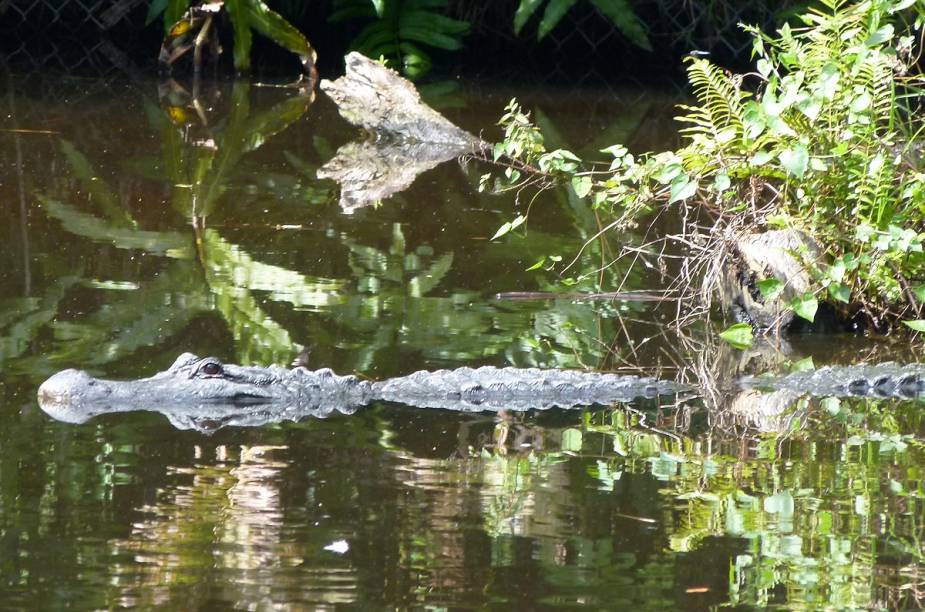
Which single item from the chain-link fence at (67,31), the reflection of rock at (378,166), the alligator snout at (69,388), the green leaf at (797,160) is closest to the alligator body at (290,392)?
the alligator snout at (69,388)

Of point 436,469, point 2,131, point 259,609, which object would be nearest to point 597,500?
point 436,469

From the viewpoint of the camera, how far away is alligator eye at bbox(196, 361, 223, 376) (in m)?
4.14

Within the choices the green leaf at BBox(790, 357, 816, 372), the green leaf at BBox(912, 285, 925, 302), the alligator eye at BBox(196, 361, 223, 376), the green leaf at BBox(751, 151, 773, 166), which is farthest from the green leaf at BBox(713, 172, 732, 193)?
the alligator eye at BBox(196, 361, 223, 376)

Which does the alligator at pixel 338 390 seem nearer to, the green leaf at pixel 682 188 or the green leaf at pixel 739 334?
the green leaf at pixel 739 334

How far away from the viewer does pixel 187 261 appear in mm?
5742

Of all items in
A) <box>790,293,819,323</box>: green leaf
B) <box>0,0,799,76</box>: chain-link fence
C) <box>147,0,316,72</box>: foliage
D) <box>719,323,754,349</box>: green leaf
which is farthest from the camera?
<box>0,0,799,76</box>: chain-link fence

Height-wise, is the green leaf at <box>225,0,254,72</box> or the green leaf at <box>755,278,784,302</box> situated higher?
the green leaf at <box>225,0,254,72</box>

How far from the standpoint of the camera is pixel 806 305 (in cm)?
457

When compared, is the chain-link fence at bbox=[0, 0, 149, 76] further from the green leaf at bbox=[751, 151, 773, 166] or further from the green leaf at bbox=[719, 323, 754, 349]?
the green leaf at bbox=[751, 151, 773, 166]

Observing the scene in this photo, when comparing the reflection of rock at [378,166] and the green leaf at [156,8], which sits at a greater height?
the green leaf at [156,8]

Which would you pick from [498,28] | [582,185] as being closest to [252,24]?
[498,28]

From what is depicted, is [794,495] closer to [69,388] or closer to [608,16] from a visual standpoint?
[69,388]

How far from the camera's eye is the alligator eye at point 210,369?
414cm

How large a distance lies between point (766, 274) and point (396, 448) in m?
1.92
